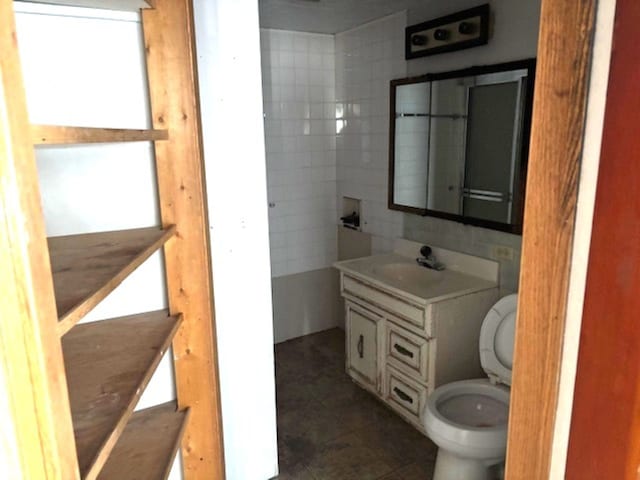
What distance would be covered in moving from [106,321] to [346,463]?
4.85 feet

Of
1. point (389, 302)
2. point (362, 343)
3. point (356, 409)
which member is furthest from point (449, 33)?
point (356, 409)

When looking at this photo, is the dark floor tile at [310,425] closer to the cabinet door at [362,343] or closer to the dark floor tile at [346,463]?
the dark floor tile at [346,463]

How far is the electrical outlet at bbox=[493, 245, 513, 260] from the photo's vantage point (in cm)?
231

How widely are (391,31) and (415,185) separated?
100cm

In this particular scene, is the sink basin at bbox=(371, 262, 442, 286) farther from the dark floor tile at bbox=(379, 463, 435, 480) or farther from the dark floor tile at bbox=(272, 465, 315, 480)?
the dark floor tile at bbox=(272, 465, 315, 480)

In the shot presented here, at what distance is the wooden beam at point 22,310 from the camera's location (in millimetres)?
515

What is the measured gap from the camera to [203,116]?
1777 millimetres

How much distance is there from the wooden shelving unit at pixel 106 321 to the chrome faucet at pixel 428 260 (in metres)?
1.60

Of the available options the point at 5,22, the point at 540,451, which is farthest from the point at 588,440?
the point at 5,22

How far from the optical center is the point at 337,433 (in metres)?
2.51

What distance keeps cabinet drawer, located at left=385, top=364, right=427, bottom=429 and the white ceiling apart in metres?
2.10

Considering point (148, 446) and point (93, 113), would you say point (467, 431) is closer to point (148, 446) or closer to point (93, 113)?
point (148, 446)

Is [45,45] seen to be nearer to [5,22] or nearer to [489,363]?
[5,22]

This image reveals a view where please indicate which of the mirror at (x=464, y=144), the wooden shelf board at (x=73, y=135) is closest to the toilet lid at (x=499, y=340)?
the mirror at (x=464, y=144)
